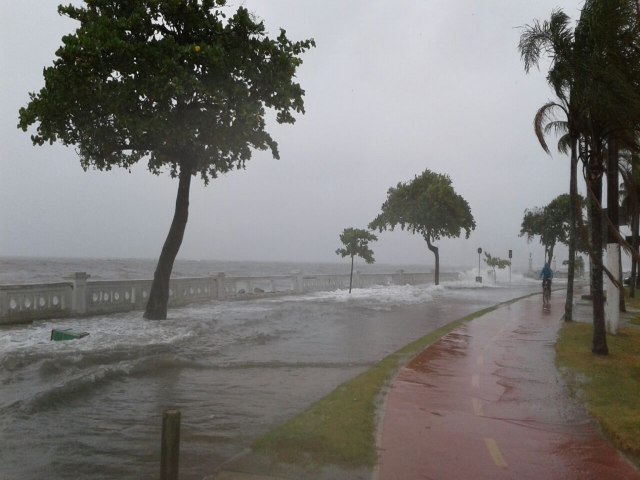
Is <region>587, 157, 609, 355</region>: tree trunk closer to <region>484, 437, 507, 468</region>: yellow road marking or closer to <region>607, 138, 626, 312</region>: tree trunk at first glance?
<region>607, 138, 626, 312</region>: tree trunk

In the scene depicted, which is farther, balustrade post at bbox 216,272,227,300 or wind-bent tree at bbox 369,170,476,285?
wind-bent tree at bbox 369,170,476,285

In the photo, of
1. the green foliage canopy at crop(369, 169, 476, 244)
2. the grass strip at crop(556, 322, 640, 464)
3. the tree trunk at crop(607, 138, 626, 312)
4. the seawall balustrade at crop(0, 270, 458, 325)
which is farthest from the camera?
the green foliage canopy at crop(369, 169, 476, 244)

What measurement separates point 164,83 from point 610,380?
11.0 metres

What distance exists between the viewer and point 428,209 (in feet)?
117

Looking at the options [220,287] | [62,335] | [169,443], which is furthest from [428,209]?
[169,443]

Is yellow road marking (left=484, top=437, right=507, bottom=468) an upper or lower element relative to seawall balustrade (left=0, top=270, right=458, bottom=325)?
lower

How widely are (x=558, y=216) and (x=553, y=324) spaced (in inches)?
1057

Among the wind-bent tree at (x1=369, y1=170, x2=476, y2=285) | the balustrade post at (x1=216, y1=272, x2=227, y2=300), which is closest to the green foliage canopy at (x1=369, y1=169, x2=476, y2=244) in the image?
the wind-bent tree at (x1=369, y1=170, x2=476, y2=285)

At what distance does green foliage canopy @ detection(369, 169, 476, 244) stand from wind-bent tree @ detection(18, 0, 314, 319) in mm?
21383

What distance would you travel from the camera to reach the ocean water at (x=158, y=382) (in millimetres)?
5617

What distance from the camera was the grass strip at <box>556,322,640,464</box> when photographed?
6137mm

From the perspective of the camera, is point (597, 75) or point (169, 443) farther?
point (597, 75)

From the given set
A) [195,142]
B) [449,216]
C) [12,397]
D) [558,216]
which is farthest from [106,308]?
[558,216]

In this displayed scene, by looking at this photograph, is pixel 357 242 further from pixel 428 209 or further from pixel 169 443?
pixel 169 443
